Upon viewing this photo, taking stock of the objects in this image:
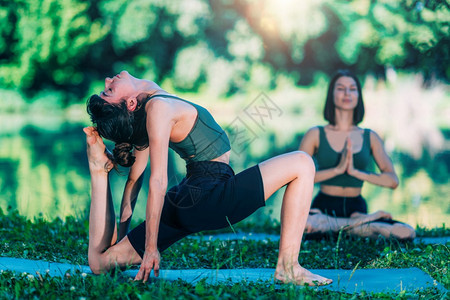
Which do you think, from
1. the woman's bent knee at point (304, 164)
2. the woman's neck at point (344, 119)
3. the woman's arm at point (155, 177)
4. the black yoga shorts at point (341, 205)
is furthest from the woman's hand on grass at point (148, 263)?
the woman's neck at point (344, 119)

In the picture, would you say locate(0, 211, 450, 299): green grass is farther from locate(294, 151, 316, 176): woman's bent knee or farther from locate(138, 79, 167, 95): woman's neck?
locate(138, 79, 167, 95): woman's neck

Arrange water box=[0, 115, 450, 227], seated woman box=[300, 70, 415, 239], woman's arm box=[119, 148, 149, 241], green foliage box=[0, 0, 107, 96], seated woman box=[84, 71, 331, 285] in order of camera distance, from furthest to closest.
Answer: green foliage box=[0, 0, 107, 96], water box=[0, 115, 450, 227], seated woman box=[300, 70, 415, 239], woman's arm box=[119, 148, 149, 241], seated woman box=[84, 71, 331, 285]

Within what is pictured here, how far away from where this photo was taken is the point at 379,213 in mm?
4121

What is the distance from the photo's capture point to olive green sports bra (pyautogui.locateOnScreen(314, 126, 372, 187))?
4.33m

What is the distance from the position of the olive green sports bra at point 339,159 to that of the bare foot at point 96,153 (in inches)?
75.7

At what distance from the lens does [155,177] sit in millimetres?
2539

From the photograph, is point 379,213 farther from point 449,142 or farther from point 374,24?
point 374,24

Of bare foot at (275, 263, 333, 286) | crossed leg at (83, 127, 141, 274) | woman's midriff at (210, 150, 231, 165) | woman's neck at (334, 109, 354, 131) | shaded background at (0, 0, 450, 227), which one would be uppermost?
shaded background at (0, 0, 450, 227)

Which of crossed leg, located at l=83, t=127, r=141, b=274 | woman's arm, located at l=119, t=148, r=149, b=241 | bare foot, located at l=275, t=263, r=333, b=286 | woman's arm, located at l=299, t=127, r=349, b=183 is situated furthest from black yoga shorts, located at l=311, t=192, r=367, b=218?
crossed leg, located at l=83, t=127, r=141, b=274

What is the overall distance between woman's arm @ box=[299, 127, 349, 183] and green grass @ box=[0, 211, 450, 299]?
46 centimetres

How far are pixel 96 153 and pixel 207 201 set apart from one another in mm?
649

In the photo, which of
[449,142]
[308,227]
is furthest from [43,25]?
[308,227]

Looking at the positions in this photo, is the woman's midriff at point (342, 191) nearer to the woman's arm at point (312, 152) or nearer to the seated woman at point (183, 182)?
the woman's arm at point (312, 152)

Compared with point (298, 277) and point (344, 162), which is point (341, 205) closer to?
point (344, 162)
